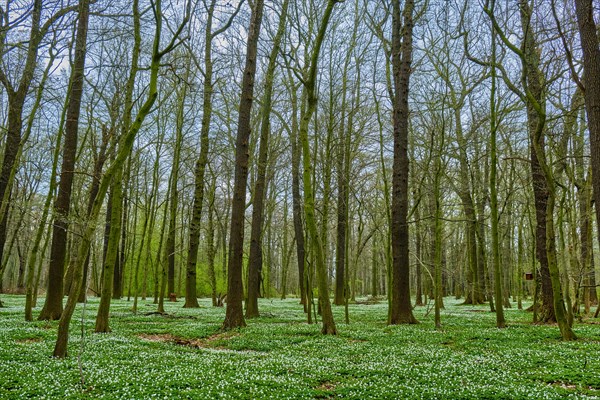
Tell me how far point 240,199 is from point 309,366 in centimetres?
685

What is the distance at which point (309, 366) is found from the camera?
6984 mm

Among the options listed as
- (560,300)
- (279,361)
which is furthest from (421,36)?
(279,361)

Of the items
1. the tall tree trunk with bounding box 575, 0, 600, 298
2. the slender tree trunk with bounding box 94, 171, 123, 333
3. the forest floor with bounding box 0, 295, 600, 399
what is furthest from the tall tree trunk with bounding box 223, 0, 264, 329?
the tall tree trunk with bounding box 575, 0, 600, 298

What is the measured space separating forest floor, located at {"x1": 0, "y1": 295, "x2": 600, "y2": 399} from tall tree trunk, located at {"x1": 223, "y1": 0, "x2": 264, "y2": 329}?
128 cm

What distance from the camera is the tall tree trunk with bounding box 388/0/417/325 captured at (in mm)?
13039

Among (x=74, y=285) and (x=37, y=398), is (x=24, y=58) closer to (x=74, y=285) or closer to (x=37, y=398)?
(x=74, y=285)

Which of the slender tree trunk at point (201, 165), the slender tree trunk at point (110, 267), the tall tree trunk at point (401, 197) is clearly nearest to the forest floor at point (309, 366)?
the slender tree trunk at point (110, 267)

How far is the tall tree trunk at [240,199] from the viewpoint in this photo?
12.2 meters

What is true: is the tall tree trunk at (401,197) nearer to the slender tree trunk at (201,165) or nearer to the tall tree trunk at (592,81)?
the tall tree trunk at (592,81)

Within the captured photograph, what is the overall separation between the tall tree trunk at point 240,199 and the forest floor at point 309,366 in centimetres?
128

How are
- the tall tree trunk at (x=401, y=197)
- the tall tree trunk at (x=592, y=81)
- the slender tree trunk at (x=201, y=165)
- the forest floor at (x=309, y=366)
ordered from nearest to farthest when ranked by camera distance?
the forest floor at (x=309, y=366)
the tall tree trunk at (x=592, y=81)
the tall tree trunk at (x=401, y=197)
the slender tree trunk at (x=201, y=165)

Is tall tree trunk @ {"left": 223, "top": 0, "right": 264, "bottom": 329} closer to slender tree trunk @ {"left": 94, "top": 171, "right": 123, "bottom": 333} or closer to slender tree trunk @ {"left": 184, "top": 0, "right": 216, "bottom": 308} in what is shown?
slender tree trunk @ {"left": 94, "top": 171, "right": 123, "bottom": 333}

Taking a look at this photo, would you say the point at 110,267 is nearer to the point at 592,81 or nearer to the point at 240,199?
the point at 240,199

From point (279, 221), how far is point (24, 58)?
33.2 metres
